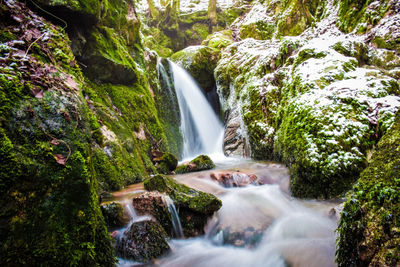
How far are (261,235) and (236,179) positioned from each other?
2.34m

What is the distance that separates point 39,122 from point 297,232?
4011mm

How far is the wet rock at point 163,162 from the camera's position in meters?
7.23

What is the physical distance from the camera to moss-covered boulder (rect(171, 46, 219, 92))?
15.5m

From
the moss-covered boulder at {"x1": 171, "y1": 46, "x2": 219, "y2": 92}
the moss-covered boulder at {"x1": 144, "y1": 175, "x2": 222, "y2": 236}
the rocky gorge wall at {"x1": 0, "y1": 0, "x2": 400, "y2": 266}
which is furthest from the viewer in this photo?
the moss-covered boulder at {"x1": 171, "y1": 46, "x2": 219, "y2": 92}

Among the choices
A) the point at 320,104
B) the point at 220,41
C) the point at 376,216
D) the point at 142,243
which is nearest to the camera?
the point at 376,216

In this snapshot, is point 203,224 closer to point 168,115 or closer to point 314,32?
point 168,115

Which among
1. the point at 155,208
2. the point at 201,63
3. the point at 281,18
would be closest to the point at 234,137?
the point at 201,63

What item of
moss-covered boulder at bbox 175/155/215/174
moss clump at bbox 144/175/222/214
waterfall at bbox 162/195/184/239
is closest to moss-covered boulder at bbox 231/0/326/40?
moss-covered boulder at bbox 175/155/215/174

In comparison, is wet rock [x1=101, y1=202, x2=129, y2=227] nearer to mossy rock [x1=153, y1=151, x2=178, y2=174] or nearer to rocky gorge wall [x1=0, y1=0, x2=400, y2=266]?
rocky gorge wall [x1=0, y1=0, x2=400, y2=266]

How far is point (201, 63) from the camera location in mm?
15633

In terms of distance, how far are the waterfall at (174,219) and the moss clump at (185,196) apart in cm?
11

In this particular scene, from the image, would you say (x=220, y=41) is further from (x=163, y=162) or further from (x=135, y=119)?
(x=163, y=162)

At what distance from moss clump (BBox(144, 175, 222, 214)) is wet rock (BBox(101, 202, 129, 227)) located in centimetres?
85

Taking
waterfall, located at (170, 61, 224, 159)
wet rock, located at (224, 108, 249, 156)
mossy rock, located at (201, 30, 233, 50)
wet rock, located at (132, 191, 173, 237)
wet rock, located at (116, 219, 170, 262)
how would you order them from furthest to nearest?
mossy rock, located at (201, 30, 233, 50)
waterfall, located at (170, 61, 224, 159)
wet rock, located at (224, 108, 249, 156)
wet rock, located at (132, 191, 173, 237)
wet rock, located at (116, 219, 170, 262)
